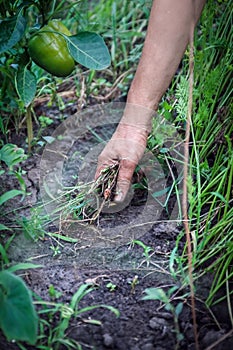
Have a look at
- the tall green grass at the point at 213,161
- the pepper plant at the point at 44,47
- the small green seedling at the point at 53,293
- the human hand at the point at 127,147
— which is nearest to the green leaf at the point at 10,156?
the pepper plant at the point at 44,47

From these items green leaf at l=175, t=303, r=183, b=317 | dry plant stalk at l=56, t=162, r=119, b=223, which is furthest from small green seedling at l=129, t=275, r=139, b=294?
dry plant stalk at l=56, t=162, r=119, b=223

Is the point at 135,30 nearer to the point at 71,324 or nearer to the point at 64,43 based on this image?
the point at 64,43

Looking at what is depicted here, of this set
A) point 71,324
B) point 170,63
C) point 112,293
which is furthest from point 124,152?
point 71,324

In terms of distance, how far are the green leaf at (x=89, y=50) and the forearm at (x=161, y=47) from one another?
0.11 metres

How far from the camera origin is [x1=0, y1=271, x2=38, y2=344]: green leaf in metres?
0.98

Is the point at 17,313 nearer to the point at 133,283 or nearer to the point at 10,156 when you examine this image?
the point at 133,283

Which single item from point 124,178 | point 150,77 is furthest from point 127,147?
point 150,77

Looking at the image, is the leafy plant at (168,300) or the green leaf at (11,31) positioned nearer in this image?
the leafy plant at (168,300)

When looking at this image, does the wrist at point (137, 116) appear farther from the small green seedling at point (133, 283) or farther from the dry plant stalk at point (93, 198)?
the small green seedling at point (133, 283)

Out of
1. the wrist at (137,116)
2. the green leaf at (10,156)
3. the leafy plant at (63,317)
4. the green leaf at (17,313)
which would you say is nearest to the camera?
the green leaf at (17,313)

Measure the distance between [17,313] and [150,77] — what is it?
0.75 m

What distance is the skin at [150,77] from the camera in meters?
1.41

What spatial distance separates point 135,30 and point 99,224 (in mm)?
1017

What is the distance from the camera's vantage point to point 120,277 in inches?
51.8
